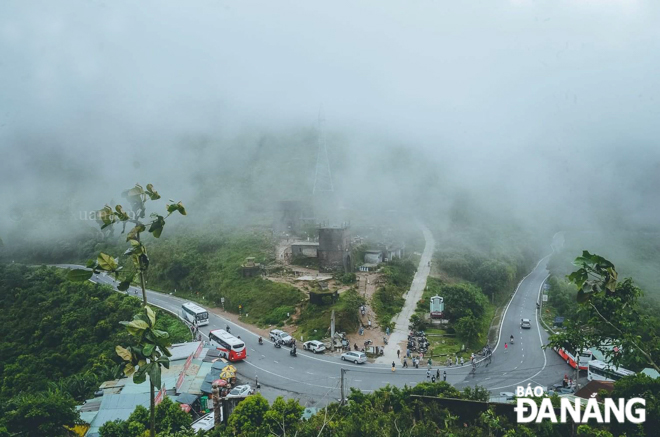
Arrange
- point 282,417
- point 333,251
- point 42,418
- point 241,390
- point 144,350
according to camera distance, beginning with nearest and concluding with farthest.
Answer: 1. point 144,350
2. point 282,417
3. point 42,418
4. point 241,390
5. point 333,251

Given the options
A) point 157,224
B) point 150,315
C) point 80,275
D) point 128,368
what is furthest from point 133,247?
point 128,368

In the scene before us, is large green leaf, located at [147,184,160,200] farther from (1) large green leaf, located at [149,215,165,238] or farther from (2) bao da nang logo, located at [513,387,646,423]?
(2) bao da nang logo, located at [513,387,646,423]

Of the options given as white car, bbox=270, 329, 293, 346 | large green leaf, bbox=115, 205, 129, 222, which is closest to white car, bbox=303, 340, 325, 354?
white car, bbox=270, 329, 293, 346

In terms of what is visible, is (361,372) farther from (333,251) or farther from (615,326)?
(333,251)

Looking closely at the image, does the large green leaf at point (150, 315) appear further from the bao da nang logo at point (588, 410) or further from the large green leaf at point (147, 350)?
the bao da nang logo at point (588, 410)

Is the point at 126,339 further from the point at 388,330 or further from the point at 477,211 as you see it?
the point at 477,211

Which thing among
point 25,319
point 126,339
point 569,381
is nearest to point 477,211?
point 569,381
